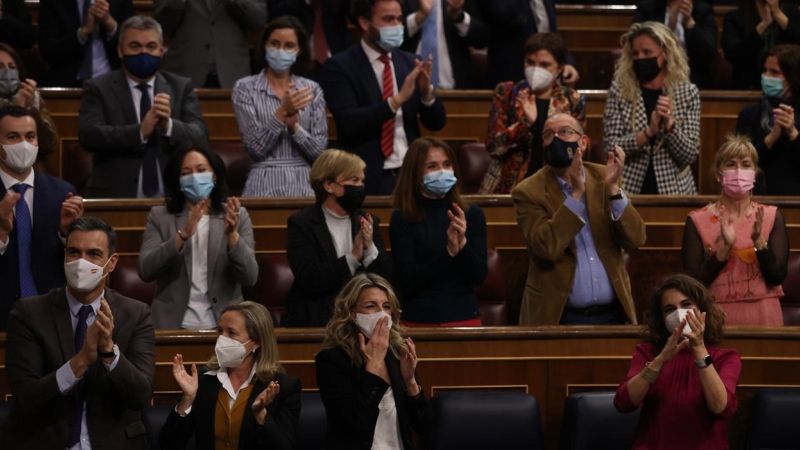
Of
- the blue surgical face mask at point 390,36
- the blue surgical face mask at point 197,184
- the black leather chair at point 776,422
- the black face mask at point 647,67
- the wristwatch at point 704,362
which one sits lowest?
the black leather chair at point 776,422

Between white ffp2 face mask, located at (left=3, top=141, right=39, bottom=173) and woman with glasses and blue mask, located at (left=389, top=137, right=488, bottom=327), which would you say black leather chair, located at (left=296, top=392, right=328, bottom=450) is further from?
white ffp2 face mask, located at (left=3, top=141, right=39, bottom=173)

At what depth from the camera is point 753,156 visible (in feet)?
14.5

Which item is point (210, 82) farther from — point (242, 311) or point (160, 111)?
point (242, 311)

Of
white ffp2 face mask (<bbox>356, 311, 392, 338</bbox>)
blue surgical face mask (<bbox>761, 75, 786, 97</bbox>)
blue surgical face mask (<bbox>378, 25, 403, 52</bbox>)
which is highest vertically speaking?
blue surgical face mask (<bbox>378, 25, 403, 52</bbox>)

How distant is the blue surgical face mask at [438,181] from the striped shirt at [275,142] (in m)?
0.90

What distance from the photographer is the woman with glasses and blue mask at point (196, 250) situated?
4.24 metres

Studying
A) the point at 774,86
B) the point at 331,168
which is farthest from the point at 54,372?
the point at 774,86

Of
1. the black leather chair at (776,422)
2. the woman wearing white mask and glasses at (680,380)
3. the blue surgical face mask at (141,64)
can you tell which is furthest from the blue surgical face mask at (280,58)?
the black leather chair at (776,422)

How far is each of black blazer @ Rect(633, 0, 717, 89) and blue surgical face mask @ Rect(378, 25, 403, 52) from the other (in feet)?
5.46

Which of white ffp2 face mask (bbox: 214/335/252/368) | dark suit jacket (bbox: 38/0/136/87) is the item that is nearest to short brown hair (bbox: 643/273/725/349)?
white ffp2 face mask (bbox: 214/335/252/368)

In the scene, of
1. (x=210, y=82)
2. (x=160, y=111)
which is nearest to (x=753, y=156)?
(x=160, y=111)

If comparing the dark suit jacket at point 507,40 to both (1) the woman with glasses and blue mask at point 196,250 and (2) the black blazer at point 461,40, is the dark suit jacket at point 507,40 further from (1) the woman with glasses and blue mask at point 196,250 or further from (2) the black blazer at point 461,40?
(1) the woman with glasses and blue mask at point 196,250

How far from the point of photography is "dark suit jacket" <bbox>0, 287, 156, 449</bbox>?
11.2 ft

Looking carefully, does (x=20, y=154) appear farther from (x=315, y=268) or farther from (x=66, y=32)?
(x=66, y=32)
